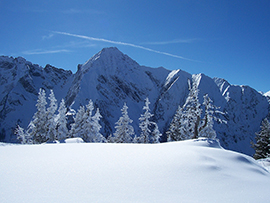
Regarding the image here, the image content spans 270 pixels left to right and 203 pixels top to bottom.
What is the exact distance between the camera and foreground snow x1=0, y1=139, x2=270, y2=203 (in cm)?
347

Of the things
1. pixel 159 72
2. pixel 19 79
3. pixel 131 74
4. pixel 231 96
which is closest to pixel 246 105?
pixel 231 96

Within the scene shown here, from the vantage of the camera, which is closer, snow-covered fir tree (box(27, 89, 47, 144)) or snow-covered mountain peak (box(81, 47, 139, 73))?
snow-covered fir tree (box(27, 89, 47, 144))

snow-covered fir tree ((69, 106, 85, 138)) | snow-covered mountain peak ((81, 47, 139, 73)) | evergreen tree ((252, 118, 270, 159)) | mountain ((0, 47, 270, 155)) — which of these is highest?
snow-covered mountain peak ((81, 47, 139, 73))

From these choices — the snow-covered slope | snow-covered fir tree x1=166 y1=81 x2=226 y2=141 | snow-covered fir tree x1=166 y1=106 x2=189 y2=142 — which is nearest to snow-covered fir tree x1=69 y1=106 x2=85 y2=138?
snow-covered fir tree x1=166 y1=106 x2=189 y2=142

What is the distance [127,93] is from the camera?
125 metres

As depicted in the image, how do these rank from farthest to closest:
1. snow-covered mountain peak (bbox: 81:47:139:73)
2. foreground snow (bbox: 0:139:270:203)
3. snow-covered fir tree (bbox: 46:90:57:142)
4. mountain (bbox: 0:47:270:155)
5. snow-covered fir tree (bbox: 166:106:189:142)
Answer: snow-covered mountain peak (bbox: 81:47:139:73), mountain (bbox: 0:47:270:155), snow-covered fir tree (bbox: 166:106:189:142), snow-covered fir tree (bbox: 46:90:57:142), foreground snow (bbox: 0:139:270:203)

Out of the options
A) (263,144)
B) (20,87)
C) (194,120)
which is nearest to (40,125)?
(194,120)

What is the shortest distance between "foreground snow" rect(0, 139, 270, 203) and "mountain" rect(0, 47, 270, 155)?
79237 mm

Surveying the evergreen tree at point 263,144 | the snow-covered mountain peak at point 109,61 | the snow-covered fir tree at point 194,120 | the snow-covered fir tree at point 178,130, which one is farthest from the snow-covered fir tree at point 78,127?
the snow-covered mountain peak at point 109,61

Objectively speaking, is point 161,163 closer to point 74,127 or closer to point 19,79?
point 74,127

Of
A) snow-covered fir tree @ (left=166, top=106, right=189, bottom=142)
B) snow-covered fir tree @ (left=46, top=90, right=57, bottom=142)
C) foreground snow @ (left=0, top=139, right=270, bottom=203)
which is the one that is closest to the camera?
foreground snow @ (left=0, top=139, right=270, bottom=203)

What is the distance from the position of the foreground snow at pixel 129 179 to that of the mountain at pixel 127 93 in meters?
79.2

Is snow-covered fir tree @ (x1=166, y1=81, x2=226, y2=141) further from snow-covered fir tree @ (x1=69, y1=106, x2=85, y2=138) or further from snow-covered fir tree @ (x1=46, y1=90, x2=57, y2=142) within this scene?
snow-covered fir tree @ (x1=46, y1=90, x2=57, y2=142)

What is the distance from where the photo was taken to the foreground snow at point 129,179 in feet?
11.4
